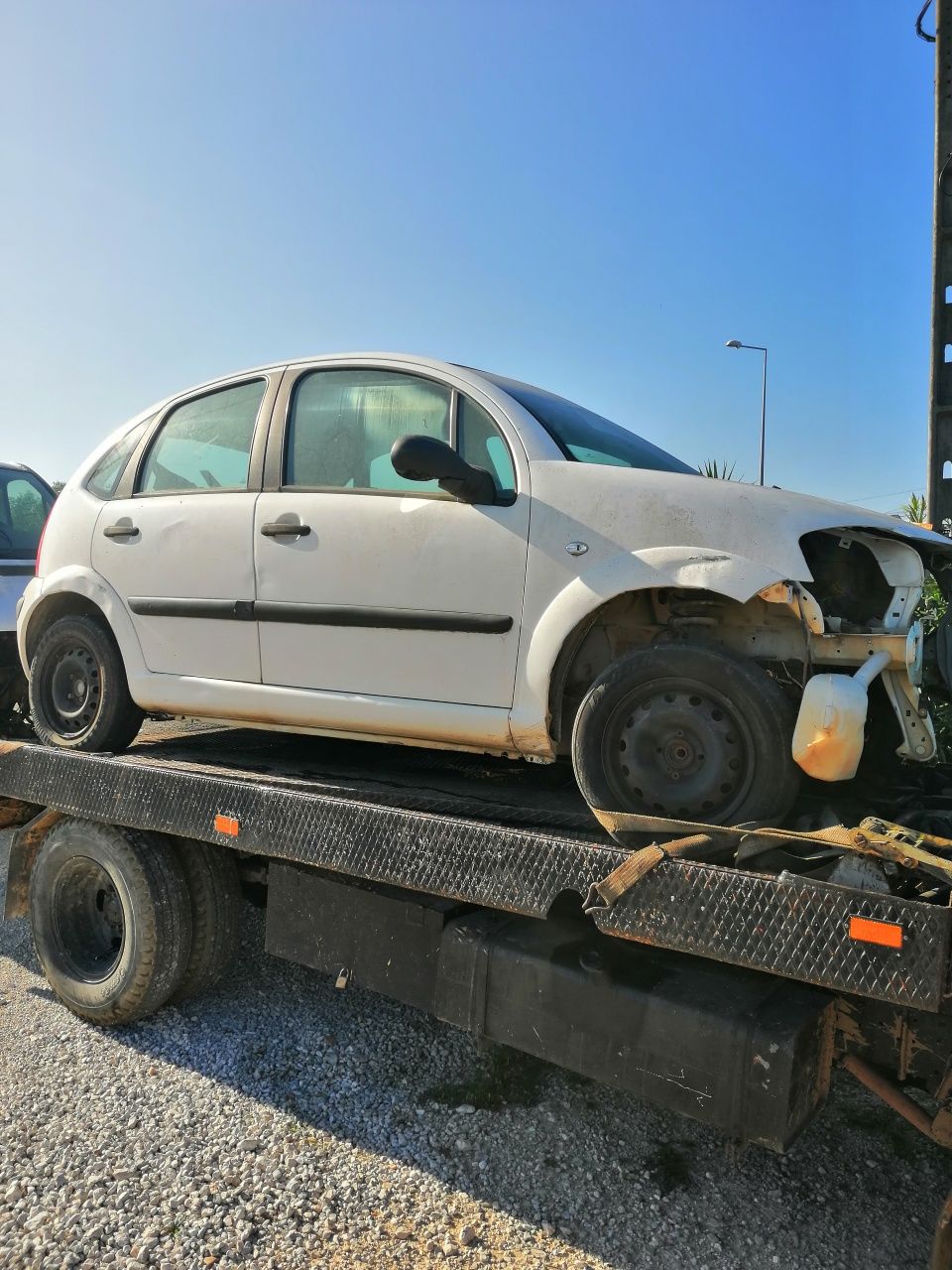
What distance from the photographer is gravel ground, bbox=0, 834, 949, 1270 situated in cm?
253

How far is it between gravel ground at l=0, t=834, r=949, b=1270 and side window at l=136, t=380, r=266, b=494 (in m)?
2.12

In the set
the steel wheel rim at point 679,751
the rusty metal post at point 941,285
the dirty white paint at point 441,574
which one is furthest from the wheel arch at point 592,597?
the rusty metal post at point 941,285

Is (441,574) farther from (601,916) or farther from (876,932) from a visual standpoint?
(876,932)

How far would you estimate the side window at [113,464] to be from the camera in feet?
13.8

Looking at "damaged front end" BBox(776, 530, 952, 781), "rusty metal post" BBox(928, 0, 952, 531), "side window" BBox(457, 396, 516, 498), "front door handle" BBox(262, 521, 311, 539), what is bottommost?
"damaged front end" BBox(776, 530, 952, 781)

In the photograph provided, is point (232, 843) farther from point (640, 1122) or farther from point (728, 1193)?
point (728, 1193)

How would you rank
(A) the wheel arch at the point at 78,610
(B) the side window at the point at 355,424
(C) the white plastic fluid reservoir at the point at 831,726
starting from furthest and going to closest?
1. (A) the wheel arch at the point at 78,610
2. (B) the side window at the point at 355,424
3. (C) the white plastic fluid reservoir at the point at 831,726

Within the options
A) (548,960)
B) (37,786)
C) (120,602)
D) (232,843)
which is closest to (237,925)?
(232,843)

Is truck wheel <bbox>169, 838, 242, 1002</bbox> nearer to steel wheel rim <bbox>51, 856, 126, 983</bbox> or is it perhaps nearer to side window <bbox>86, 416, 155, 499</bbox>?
steel wheel rim <bbox>51, 856, 126, 983</bbox>

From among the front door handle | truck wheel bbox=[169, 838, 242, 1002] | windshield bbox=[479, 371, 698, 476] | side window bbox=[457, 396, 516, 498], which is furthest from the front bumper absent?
truck wheel bbox=[169, 838, 242, 1002]

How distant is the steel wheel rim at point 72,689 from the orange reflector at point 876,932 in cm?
307

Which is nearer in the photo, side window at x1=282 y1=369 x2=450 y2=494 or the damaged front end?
the damaged front end

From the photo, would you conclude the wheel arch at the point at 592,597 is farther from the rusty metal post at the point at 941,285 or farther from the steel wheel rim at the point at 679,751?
the rusty metal post at the point at 941,285

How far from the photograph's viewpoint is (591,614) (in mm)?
2949
